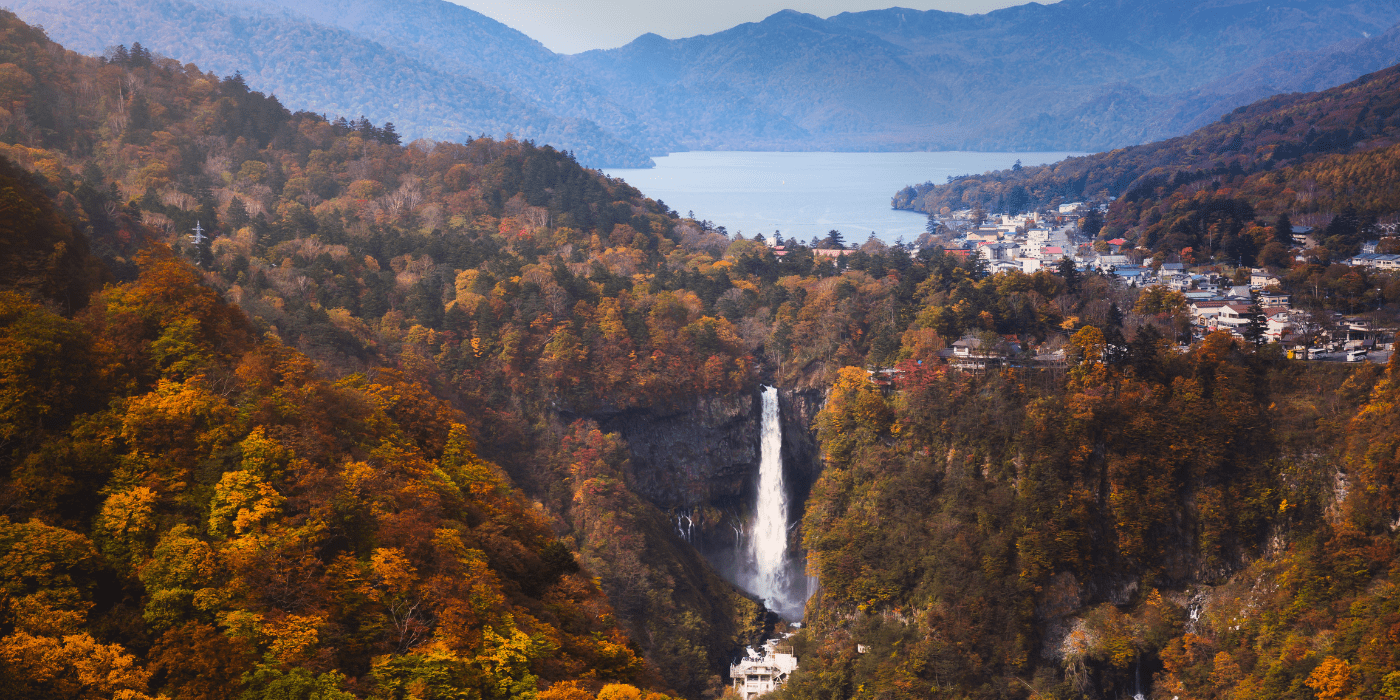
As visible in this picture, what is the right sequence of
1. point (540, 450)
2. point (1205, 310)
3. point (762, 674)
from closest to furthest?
point (762, 674) < point (540, 450) < point (1205, 310)

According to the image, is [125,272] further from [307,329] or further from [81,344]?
[81,344]

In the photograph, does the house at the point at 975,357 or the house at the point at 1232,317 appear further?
the house at the point at 1232,317

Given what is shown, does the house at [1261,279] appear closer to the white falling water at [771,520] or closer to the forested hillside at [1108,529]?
the forested hillside at [1108,529]

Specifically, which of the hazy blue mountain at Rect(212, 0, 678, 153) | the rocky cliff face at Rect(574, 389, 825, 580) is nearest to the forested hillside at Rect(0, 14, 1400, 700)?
the rocky cliff face at Rect(574, 389, 825, 580)

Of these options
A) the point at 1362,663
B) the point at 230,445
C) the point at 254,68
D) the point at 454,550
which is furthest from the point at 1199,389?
the point at 254,68

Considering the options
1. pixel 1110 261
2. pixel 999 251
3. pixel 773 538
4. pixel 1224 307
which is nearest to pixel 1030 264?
pixel 1110 261

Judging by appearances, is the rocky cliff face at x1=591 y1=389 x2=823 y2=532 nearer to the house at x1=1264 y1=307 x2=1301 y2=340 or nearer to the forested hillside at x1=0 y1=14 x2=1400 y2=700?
the forested hillside at x1=0 y1=14 x2=1400 y2=700

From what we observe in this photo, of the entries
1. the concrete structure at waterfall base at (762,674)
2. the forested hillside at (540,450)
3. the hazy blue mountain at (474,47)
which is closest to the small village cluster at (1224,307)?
the forested hillside at (540,450)

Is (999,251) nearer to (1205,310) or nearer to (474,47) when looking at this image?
(1205,310)
